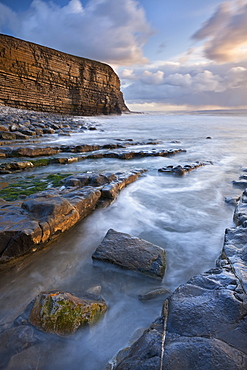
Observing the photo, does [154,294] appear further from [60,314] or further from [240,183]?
[240,183]

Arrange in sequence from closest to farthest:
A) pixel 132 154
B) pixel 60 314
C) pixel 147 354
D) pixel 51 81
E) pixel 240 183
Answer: pixel 147 354
pixel 60 314
pixel 240 183
pixel 132 154
pixel 51 81

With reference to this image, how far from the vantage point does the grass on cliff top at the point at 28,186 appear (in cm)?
333

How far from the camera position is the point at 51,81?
91.4 ft

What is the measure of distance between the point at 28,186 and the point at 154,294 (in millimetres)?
2888

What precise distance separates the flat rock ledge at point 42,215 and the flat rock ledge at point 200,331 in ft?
4.18

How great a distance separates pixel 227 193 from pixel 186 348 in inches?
146

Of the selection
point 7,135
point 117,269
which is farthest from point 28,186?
point 7,135

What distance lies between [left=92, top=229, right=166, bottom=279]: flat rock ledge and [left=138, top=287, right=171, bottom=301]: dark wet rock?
174mm

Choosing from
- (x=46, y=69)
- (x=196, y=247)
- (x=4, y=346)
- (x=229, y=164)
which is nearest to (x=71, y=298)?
(x=4, y=346)

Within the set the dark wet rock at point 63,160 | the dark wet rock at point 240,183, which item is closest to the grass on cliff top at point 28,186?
the dark wet rock at point 63,160

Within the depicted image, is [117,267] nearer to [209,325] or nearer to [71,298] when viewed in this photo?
[71,298]

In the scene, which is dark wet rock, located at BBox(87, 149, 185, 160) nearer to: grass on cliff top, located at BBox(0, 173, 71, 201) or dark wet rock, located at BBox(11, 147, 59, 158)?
dark wet rock, located at BBox(11, 147, 59, 158)

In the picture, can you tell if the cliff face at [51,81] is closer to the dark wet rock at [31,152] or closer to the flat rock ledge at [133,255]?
the dark wet rock at [31,152]

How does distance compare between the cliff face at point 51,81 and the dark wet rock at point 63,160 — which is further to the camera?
the cliff face at point 51,81
